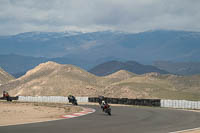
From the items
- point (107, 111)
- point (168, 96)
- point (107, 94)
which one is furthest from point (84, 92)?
point (107, 111)

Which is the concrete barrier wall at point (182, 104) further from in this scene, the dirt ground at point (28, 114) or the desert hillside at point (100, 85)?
the desert hillside at point (100, 85)

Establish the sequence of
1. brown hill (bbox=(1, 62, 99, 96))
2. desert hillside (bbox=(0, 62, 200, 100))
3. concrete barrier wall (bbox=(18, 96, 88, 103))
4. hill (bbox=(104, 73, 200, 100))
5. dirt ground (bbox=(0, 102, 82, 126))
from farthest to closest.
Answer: brown hill (bbox=(1, 62, 99, 96))
desert hillside (bbox=(0, 62, 200, 100))
hill (bbox=(104, 73, 200, 100))
concrete barrier wall (bbox=(18, 96, 88, 103))
dirt ground (bbox=(0, 102, 82, 126))

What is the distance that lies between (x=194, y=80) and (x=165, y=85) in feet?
51.0

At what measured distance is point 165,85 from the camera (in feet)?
436

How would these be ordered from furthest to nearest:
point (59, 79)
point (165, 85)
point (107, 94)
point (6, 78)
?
point (6, 78)
point (59, 79)
point (165, 85)
point (107, 94)

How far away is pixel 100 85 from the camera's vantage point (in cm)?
14800

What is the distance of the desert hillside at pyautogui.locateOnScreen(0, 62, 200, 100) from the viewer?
106 m

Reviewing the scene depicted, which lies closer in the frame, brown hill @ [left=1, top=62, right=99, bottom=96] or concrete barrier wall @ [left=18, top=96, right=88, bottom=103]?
concrete barrier wall @ [left=18, top=96, right=88, bottom=103]

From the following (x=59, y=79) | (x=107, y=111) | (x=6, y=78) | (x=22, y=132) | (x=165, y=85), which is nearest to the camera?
(x=22, y=132)

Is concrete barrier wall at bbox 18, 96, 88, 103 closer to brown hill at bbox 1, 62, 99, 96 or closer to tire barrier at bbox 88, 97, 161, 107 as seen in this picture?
tire barrier at bbox 88, 97, 161, 107

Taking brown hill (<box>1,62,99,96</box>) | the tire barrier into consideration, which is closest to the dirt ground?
the tire barrier

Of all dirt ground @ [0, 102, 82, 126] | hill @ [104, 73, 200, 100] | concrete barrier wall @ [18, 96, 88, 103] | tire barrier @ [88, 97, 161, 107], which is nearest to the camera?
dirt ground @ [0, 102, 82, 126]

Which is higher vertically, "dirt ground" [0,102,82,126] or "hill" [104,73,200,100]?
"hill" [104,73,200,100]

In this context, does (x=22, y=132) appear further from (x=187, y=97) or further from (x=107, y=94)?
(x=107, y=94)
